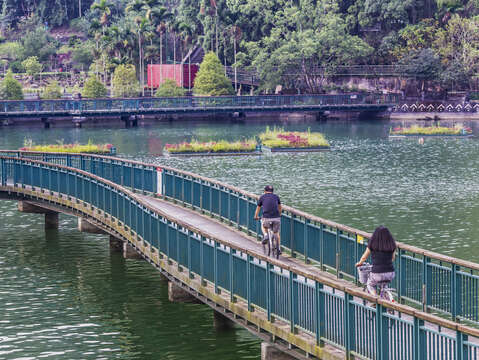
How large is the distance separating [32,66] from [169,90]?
116ft

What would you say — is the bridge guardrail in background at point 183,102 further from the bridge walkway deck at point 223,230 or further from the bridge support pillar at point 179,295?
the bridge support pillar at point 179,295

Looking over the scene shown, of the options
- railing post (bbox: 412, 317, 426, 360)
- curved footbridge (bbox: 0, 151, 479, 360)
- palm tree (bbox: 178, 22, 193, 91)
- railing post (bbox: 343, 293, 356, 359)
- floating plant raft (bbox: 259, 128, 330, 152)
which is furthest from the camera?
palm tree (bbox: 178, 22, 193, 91)

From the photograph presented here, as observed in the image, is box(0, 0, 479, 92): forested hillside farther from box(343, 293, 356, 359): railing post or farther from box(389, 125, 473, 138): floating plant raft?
box(343, 293, 356, 359): railing post

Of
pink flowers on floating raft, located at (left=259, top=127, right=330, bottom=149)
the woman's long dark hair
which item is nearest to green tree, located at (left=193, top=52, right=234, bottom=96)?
pink flowers on floating raft, located at (left=259, top=127, right=330, bottom=149)

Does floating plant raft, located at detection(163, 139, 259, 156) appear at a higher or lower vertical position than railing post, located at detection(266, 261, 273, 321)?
lower

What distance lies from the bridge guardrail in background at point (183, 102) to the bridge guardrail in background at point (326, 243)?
68515 millimetres

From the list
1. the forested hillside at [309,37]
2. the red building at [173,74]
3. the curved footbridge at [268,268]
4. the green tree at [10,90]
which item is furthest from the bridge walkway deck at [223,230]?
the red building at [173,74]

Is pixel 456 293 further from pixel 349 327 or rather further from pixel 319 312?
pixel 349 327

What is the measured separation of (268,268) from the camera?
2050 cm

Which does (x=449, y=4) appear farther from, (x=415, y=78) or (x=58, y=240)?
(x=58, y=240)

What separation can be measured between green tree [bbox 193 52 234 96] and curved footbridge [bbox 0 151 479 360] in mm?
89374

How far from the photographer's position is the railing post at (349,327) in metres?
17.7

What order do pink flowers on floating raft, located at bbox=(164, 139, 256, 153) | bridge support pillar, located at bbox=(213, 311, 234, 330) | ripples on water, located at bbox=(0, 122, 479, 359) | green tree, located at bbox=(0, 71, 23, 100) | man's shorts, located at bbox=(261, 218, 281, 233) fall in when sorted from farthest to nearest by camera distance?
green tree, located at bbox=(0, 71, 23, 100) < pink flowers on floating raft, located at bbox=(164, 139, 256, 153) < man's shorts, located at bbox=(261, 218, 281, 233) < bridge support pillar, located at bbox=(213, 311, 234, 330) < ripples on water, located at bbox=(0, 122, 479, 359)

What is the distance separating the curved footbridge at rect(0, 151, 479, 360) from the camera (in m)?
17.2
